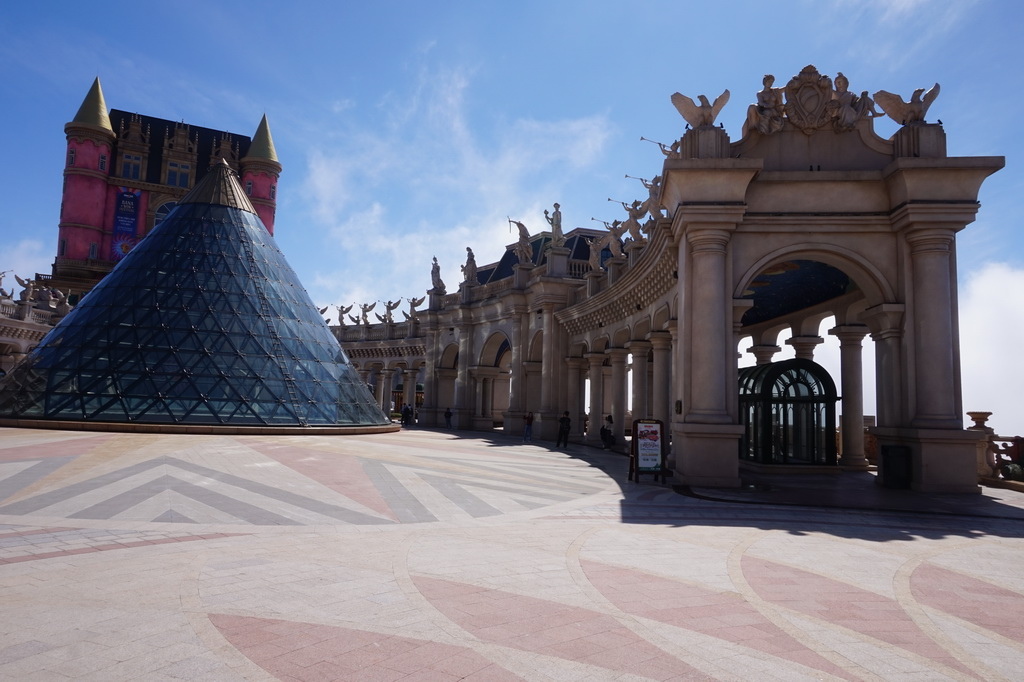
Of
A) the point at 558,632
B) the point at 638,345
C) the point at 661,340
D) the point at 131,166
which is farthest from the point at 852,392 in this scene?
→ the point at 131,166

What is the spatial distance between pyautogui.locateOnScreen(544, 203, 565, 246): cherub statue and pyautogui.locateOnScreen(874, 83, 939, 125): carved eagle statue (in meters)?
20.9

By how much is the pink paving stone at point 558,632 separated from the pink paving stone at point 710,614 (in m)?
0.49

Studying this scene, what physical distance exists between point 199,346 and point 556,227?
19225 millimetres

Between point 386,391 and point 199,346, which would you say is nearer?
point 199,346

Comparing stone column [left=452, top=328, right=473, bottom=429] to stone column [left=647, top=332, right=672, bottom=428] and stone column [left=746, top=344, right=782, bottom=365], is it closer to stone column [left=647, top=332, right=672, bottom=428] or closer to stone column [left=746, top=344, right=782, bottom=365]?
stone column [left=746, top=344, right=782, bottom=365]

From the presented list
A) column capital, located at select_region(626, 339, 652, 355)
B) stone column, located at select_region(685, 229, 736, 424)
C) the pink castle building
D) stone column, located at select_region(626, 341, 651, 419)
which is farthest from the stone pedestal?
the pink castle building

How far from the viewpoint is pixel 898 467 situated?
15.7 m

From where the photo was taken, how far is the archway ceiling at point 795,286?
19005mm

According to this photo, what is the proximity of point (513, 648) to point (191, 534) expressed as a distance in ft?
17.6

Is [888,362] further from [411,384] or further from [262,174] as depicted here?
[262,174]

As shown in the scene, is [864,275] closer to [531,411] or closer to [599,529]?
[599,529]

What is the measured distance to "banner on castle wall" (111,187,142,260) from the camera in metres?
68.7

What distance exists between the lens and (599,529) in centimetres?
962

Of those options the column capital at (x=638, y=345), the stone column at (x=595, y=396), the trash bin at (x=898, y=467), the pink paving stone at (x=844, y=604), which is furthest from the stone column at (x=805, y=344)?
the pink paving stone at (x=844, y=604)
